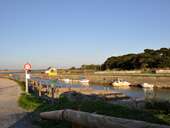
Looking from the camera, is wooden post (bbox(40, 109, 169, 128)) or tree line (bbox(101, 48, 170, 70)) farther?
tree line (bbox(101, 48, 170, 70))

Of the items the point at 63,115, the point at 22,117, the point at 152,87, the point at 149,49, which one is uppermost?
the point at 149,49

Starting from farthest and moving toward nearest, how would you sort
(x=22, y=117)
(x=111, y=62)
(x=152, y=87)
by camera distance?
(x=111, y=62)
(x=152, y=87)
(x=22, y=117)

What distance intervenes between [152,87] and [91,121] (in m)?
40.8

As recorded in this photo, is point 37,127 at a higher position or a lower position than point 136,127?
lower

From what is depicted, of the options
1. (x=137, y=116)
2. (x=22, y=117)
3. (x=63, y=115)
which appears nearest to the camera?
(x=63, y=115)

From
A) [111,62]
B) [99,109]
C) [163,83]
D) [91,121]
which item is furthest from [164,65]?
[91,121]

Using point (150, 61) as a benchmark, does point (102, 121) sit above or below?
below

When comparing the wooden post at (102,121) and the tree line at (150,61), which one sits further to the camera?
the tree line at (150,61)

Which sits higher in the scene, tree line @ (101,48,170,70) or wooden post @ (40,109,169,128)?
tree line @ (101,48,170,70)

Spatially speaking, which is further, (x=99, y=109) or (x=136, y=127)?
(x=99, y=109)

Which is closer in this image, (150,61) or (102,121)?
(102,121)

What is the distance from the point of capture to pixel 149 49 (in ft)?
282

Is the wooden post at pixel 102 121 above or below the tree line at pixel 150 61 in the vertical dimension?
below

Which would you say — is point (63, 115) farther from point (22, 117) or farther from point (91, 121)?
point (22, 117)
